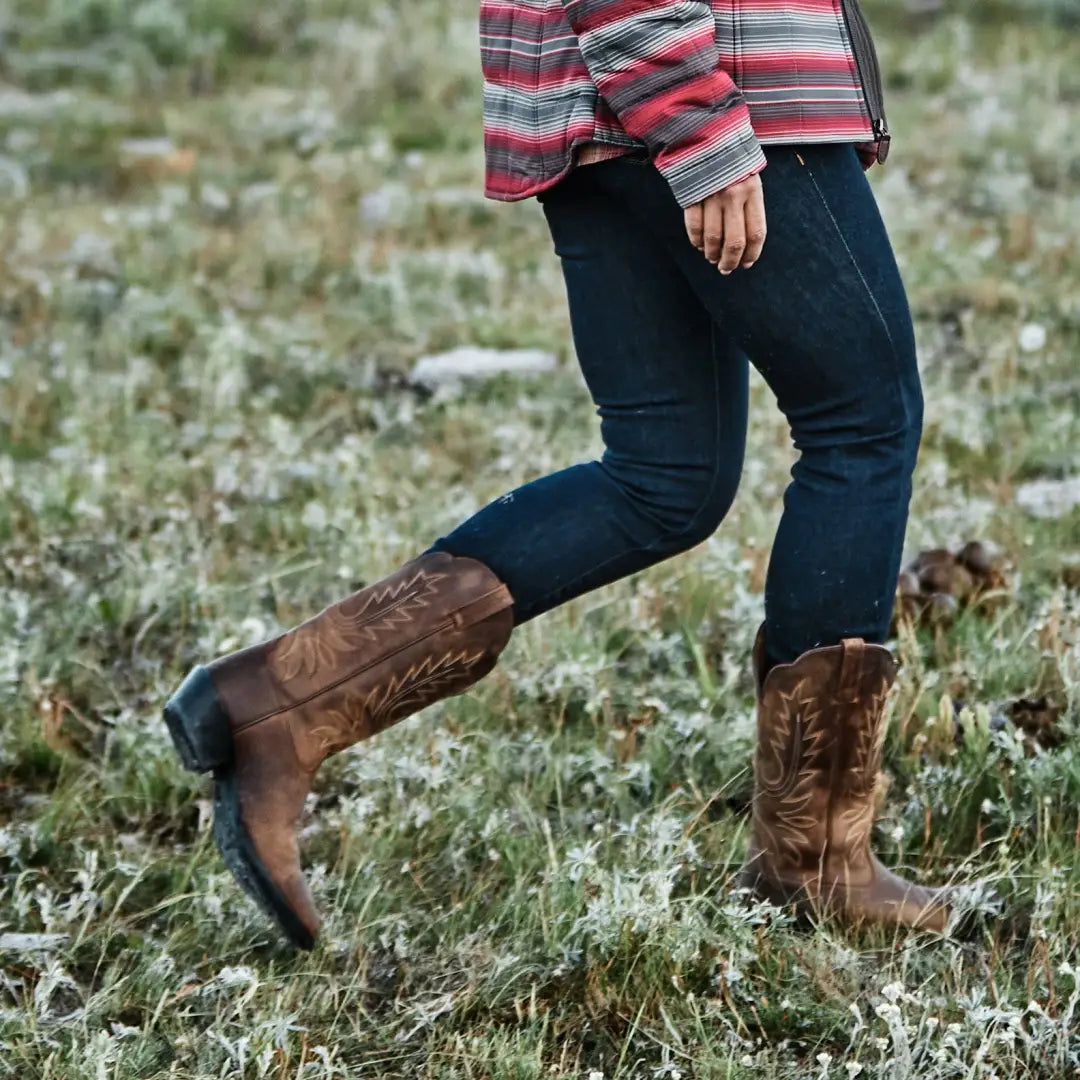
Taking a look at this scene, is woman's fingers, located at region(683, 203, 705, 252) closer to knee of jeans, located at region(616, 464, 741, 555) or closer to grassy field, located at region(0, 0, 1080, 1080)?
knee of jeans, located at region(616, 464, 741, 555)

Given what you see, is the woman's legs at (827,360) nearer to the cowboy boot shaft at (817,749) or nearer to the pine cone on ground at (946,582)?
the cowboy boot shaft at (817,749)

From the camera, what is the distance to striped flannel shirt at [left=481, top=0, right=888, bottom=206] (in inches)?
79.7

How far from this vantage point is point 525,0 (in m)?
2.21

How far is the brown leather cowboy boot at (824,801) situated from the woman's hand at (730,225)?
0.68 metres

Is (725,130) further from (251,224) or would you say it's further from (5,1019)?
(251,224)

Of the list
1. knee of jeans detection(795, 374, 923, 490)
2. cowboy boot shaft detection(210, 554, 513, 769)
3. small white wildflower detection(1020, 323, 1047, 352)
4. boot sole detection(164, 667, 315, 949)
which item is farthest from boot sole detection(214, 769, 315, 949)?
small white wildflower detection(1020, 323, 1047, 352)

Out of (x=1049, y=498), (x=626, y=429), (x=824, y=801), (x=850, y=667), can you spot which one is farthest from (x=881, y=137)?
(x=1049, y=498)

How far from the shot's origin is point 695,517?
2.43 metres

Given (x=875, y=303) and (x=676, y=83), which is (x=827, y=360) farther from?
(x=676, y=83)

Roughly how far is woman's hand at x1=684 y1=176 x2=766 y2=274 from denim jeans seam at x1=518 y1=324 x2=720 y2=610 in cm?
30

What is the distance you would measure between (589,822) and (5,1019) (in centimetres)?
113

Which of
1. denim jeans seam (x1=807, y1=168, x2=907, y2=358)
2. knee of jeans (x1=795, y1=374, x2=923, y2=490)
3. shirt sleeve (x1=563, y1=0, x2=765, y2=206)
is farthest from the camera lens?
knee of jeans (x1=795, y1=374, x2=923, y2=490)

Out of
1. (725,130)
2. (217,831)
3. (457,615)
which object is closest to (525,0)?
(725,130)

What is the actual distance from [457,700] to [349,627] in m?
0.84
